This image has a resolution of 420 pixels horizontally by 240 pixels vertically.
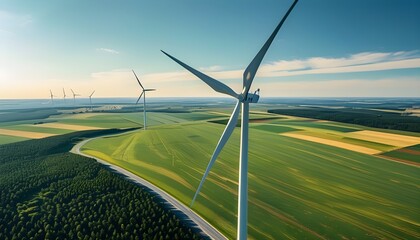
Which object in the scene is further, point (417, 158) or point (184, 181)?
point (417, 158)

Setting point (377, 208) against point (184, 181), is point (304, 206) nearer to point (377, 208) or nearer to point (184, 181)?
point (377, 208)

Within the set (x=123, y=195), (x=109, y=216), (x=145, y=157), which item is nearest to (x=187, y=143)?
(x=145, y=157)

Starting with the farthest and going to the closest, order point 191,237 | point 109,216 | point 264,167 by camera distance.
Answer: point 264,167, point 109,216, point 191,237

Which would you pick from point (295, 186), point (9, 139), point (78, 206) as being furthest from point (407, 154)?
point (9, 139)

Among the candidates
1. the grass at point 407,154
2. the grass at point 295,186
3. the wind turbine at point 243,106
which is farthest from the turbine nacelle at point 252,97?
the grass at point 407,154

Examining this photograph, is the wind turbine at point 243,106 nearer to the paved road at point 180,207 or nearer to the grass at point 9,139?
the paved road at point 180,207

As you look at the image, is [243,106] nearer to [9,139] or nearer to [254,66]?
[254,66]

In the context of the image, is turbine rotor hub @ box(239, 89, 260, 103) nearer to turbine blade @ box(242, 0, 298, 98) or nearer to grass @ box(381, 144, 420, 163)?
turbine blade @ box(242, 0, 298, 98)
